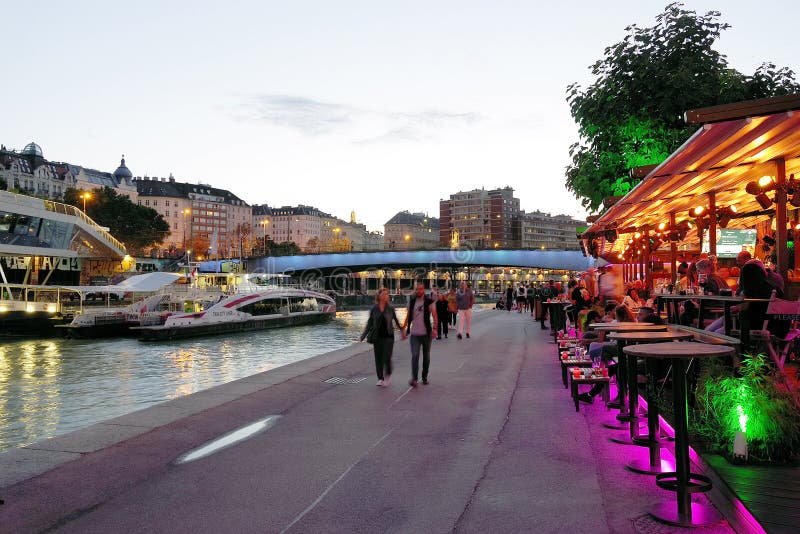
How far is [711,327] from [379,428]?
15.2 ft

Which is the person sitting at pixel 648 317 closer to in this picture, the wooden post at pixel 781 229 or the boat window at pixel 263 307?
the wooden post at pixel 781 229

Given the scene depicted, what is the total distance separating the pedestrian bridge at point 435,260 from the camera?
74.8 m

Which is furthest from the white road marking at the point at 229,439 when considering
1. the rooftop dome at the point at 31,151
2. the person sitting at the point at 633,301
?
the rooftop dome at the point at 31,151

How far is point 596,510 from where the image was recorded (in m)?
5.33

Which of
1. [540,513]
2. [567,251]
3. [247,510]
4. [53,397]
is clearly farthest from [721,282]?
[567,251]

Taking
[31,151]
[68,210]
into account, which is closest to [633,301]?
[68,210]

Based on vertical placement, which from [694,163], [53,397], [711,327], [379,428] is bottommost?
[53,397]

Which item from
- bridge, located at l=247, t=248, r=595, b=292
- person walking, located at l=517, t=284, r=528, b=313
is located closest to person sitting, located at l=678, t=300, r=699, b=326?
person walking, located at l=517, t=284, r=528, b=313

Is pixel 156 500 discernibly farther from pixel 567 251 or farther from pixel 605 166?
pixel 567 251

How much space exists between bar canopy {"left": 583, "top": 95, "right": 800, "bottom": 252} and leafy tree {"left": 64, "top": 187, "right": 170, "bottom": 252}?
353 ft

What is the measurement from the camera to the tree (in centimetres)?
2045

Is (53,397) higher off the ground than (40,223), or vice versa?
(40,223)

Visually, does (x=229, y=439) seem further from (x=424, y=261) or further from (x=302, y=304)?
(x=424, y=261)

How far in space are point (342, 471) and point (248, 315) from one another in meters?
38.4
